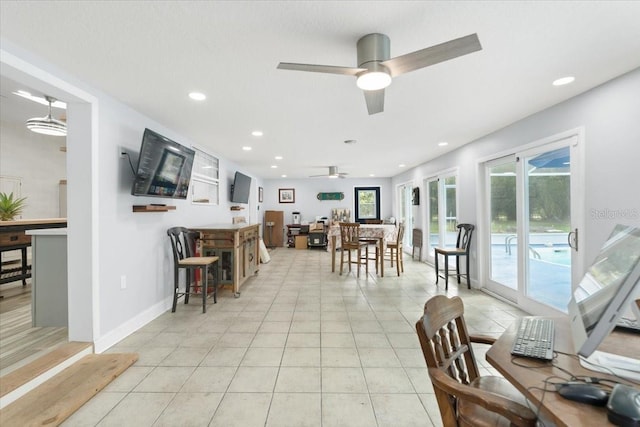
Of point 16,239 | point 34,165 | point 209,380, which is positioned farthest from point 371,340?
point 34,165

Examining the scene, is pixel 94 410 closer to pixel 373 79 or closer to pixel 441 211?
pixel 373 79

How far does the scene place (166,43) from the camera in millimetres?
1795

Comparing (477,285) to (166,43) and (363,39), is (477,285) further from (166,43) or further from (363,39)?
(166,43)

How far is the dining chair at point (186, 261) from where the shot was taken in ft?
11.4

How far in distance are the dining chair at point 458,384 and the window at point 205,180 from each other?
4086mm

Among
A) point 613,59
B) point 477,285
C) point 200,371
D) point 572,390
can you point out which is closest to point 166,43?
point 200,371

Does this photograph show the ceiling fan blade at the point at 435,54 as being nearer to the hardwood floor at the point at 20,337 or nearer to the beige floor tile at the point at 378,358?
the beige floor tile at the point at 378,358

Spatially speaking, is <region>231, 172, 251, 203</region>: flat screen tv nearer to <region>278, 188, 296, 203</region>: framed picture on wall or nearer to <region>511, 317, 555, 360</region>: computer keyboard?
<region>278, 188, 296, 203</region>: framed picture on wall

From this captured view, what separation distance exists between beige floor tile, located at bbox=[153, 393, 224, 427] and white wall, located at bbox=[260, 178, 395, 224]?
26.2ft

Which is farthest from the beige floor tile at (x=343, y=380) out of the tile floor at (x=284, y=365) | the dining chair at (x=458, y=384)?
the dining chair at (x=458, y=384)

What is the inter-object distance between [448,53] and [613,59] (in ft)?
5.20

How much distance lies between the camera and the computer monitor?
744 mm

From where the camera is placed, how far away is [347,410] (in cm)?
178

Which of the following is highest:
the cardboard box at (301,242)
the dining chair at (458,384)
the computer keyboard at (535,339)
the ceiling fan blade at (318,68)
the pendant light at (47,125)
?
the pendant light at (47,125)
